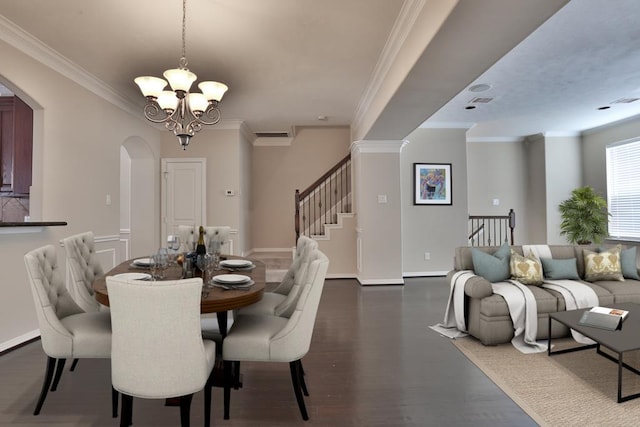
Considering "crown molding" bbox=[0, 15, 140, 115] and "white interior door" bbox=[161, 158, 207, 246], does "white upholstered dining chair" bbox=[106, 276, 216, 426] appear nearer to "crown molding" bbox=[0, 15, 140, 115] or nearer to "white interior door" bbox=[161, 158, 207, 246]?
"crown molding" bbox=[0, 15, 140, 115]

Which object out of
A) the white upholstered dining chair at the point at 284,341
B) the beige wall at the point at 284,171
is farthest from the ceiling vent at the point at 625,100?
the white upholstered dining chair at the point at 284,341

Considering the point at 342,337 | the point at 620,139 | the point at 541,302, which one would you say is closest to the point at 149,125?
the point at 342,337

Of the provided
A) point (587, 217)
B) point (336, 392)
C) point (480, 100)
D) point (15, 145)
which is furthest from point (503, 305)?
point (15, 145)

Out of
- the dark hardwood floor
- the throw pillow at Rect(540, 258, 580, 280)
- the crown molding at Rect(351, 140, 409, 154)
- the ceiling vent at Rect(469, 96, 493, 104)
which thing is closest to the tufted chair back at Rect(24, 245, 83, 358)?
the dark hardwood floor

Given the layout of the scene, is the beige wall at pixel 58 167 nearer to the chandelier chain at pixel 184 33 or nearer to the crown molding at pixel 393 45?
the chandelier chain at pixel 184 33

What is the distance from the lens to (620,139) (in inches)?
231

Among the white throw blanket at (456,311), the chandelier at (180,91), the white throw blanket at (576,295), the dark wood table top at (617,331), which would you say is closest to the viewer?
the dark wood table top at (617,331)

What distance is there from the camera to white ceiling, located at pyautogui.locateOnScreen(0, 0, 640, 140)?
96.7 inches

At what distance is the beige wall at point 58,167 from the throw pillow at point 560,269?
5.34 meters

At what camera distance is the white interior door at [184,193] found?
18.6ft

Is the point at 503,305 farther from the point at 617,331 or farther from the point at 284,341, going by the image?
the point at 284,341

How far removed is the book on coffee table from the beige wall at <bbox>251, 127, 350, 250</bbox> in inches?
215

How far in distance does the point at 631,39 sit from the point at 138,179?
679cm

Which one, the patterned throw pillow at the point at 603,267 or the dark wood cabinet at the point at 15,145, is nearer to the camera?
the patterned throw pillow at the point at 603,267
